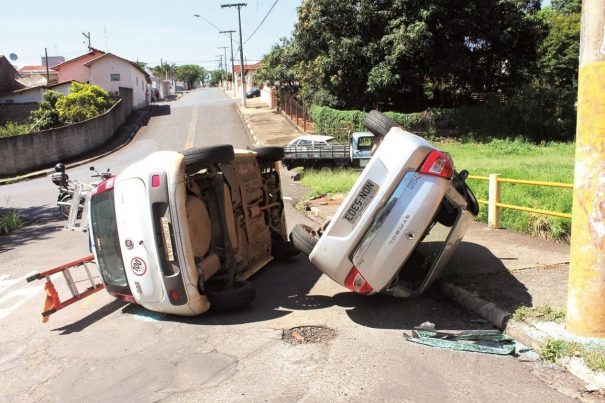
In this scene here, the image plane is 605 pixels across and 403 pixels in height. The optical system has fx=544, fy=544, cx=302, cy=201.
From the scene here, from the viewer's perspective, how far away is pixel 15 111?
3925cm

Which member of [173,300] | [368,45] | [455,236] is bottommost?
[173,300]

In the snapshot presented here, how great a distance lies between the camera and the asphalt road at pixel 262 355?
424 centimetres

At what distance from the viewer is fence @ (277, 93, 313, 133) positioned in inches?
1349

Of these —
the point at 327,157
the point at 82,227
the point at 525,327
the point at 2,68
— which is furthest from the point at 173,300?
the point at 2,68

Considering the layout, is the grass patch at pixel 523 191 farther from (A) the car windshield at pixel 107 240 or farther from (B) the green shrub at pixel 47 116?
(B) the green shrub at pixel 47 116

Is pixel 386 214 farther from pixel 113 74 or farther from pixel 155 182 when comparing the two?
pixel 113 74

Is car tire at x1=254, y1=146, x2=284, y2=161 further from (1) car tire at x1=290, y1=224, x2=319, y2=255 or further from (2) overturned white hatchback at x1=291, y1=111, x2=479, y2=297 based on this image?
(2) overturned white hatchback at x1=291, y1=111, x2=479, y2=297

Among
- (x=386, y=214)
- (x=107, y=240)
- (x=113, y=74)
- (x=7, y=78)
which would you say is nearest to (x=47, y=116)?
(x=113, y=74)

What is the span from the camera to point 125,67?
171 feet

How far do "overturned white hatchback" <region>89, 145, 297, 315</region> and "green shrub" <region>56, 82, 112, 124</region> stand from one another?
29855 millimetres

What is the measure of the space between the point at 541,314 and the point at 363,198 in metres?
2.01

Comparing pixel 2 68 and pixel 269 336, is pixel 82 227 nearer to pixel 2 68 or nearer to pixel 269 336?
pixel 269 336

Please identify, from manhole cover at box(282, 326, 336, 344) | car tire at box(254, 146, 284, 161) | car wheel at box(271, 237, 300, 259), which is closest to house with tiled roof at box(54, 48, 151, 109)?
car tire at box(254, 146, 284, 161)

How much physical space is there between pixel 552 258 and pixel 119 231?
5321 millimetres
